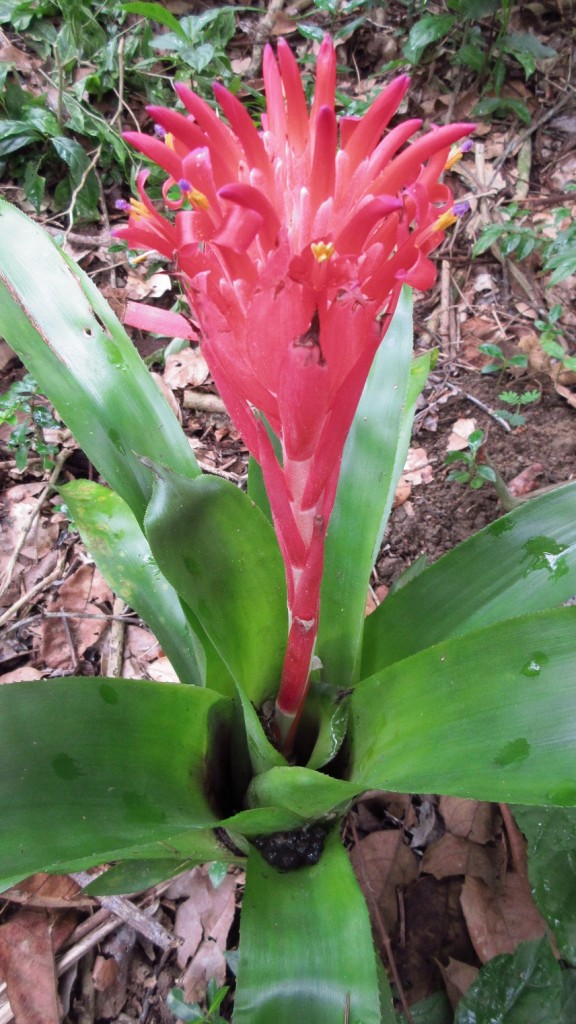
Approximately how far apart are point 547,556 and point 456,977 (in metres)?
0.81

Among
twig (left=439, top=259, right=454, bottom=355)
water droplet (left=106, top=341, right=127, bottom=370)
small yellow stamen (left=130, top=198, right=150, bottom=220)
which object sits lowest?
twig (left=439, top=259, right=454, bottom=355)

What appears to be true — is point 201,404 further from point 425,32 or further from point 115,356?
point 425,32

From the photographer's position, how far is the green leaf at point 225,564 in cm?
90

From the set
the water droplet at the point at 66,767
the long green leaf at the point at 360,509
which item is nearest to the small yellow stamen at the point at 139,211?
the long green leaf at the point at 360,509

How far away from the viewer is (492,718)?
0.83 metres

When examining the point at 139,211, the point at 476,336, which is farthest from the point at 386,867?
the point at 476,336

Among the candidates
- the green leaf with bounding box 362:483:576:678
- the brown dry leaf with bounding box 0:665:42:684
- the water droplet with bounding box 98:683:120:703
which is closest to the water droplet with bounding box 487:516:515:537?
the green leaf with bounding box 362:483:576:678

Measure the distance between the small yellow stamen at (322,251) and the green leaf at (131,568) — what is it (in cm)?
74

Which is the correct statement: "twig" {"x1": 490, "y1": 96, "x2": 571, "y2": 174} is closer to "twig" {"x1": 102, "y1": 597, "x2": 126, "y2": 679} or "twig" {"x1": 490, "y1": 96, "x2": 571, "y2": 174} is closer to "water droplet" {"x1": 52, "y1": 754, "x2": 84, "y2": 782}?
"twig" {"x1": 102, "y1": 597, "x2": 126, "y2": 679}

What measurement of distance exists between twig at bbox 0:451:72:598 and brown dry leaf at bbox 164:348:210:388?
437mm

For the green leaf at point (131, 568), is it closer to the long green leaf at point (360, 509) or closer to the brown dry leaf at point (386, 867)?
the long green leaf at point (360, 509)

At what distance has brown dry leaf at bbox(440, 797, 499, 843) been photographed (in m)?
1.41

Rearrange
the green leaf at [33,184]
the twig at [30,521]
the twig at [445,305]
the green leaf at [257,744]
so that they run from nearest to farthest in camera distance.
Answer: the green leaf at [257,744] < the twig at [30,521] < the twig at [445,305] < the green leaf at [33,184]

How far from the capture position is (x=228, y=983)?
49.7 inches
